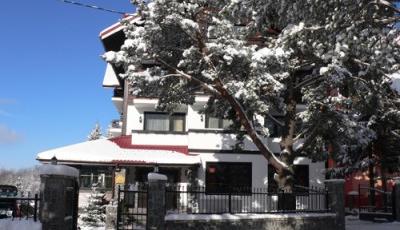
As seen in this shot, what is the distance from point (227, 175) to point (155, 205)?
12416 mm

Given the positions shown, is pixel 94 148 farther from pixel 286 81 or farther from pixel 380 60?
pixel 380 60

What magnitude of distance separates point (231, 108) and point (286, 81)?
2.52m

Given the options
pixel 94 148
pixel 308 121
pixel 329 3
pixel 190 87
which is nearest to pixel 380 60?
pixel 329 3

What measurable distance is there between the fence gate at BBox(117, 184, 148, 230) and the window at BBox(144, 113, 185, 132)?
32.1 ft

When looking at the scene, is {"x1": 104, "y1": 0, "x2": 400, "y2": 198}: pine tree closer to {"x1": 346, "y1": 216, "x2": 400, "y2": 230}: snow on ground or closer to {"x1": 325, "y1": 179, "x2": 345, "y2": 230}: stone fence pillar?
{"x1": 325, "y1": 179, "x2": 345, "y2": 230}: stone fence pillar

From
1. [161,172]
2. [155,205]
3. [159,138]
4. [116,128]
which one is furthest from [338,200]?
[116,128]

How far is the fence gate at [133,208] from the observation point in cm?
1590

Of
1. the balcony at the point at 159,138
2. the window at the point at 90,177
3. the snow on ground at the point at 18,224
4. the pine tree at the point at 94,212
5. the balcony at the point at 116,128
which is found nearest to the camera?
the snow on ground at the point at 18,224

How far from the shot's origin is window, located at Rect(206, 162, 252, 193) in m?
26.4

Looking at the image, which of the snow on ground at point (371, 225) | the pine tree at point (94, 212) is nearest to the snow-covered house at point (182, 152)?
the pine tree at point (94, 212)

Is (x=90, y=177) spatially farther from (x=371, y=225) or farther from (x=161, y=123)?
(x=371, y=225)

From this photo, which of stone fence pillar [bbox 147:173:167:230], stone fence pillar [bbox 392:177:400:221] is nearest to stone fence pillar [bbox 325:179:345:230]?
stone fence pillar [bbox 392:177:400:221]

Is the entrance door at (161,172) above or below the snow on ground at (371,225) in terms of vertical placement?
above

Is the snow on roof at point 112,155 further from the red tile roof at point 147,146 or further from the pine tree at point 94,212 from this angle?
the pine tree at point 94,212
